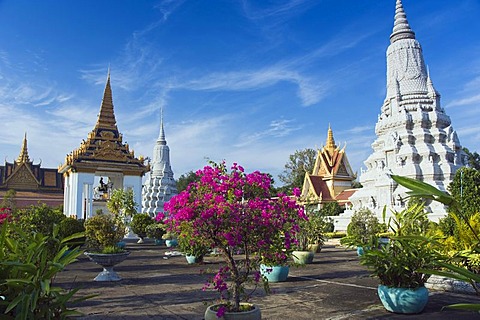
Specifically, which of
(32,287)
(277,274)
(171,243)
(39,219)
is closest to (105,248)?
(277,274)

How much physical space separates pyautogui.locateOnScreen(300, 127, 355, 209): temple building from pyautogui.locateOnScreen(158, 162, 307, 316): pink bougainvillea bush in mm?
28845

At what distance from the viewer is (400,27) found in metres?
26.9

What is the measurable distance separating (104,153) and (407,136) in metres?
20.9

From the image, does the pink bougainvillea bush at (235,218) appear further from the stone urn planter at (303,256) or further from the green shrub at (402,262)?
the stone urn planter at (303,256)

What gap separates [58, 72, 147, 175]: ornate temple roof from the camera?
27484 millimetres

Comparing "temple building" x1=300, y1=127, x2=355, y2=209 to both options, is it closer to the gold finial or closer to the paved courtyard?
the gold finial

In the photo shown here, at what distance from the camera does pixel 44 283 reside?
10.7ft

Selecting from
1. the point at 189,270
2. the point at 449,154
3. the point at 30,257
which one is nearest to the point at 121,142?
the point at 189,270

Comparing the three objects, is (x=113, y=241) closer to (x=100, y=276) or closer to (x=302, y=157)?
(x=100, y=276)

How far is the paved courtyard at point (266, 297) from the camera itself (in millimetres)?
5809

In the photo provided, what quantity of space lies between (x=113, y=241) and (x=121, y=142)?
842 inches

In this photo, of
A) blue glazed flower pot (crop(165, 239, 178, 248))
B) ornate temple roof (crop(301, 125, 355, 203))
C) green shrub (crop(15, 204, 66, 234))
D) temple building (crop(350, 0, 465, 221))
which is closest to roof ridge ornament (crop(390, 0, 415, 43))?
temple building (crop(350, 0, 465, 221))

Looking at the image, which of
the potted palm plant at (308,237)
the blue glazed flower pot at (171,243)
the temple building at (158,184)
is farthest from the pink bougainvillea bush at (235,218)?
the temple building at (158,184)

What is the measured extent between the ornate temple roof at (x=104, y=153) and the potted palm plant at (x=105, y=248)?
1844 centimetres
